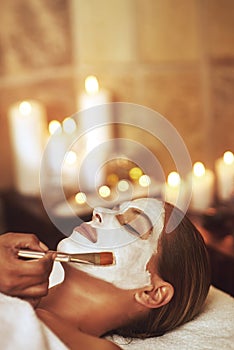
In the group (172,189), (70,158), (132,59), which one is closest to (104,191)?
(70,158)

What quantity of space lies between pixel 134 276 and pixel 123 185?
30.9 inches

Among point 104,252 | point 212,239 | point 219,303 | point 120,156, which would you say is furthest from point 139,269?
point 120,156

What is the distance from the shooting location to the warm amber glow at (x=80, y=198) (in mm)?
1597

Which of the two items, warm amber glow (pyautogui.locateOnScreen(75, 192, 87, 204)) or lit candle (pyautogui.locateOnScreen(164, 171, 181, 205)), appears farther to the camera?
warm amber glow (pyautogui.locateOnScreen(75, 192, 87, 204))

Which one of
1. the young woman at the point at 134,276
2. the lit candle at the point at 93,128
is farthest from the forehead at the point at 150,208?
the lit candle at the point at 93,128

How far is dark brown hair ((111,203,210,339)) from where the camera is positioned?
88 centimetres

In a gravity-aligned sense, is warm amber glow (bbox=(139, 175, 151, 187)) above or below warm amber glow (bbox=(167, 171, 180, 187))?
below

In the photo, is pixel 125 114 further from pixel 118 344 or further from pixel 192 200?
pixel 118 344

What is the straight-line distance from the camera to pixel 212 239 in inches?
54.1

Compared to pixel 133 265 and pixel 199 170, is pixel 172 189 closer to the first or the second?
pixel 199 170

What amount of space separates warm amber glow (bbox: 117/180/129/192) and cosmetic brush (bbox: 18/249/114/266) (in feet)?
2.57

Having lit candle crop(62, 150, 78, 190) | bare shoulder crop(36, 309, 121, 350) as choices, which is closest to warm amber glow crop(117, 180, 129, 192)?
lit candle crop(62, 150, 78, 190)

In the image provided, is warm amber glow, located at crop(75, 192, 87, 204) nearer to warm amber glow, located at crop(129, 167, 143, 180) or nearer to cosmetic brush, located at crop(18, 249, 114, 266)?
warm amber glow, located at crop(129, 167, 143, 180)

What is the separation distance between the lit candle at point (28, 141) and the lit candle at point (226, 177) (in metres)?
0.50
